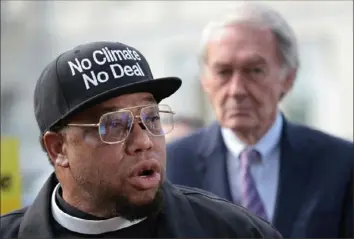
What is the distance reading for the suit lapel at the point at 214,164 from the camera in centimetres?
337

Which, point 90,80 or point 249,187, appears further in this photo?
point 249,187

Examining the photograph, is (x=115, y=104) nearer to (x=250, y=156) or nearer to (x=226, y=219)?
(x=226, y=219)

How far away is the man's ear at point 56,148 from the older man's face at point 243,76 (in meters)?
1.16

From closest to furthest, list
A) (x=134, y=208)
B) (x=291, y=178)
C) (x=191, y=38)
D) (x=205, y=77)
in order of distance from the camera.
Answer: (x=134, y=208) < (x=291, y=178) < (x=205, y=77) < (x=191, y=38)

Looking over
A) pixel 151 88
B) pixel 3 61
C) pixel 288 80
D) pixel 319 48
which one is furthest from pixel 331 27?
pixel 151 88

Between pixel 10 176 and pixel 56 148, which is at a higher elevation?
pixel 56 148

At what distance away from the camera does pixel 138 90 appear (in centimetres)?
231

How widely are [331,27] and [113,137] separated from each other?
5486mm

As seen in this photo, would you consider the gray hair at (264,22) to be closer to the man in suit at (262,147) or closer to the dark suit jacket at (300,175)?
the man in suit at (262,147)

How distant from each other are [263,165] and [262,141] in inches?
3.9

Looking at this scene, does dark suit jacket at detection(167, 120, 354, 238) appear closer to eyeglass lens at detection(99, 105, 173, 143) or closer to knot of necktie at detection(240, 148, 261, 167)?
knot of necktie at detection(240, 148, 261, 167)

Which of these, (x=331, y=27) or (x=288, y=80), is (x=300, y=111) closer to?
(x=331, y=27)

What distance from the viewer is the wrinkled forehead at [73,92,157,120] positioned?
7.56ft

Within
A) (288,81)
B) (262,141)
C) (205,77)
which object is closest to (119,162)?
(262,141)
